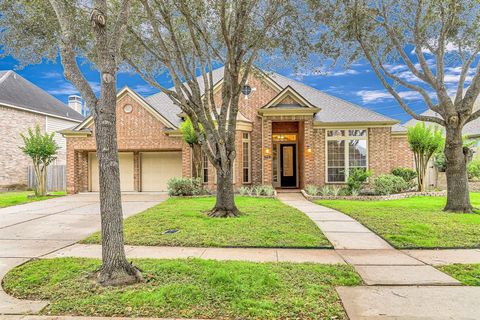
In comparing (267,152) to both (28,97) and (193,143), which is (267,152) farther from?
(28,97)

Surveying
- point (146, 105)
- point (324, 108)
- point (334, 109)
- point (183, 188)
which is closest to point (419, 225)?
point (183, 188)

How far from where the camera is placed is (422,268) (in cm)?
505

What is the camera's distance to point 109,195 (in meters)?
4.45

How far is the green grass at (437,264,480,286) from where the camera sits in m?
4.42

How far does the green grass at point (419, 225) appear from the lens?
6641mm

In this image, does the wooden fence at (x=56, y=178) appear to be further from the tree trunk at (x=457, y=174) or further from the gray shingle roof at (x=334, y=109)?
the tree trunk at (x=457, y=174)

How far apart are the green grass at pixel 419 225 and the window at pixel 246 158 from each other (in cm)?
619

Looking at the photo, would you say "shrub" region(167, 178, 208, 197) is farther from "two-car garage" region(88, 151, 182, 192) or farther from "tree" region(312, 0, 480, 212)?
"tree" region(312, 0, 480, 212)

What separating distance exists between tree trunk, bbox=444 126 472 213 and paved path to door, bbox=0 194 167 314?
10475 millimetres

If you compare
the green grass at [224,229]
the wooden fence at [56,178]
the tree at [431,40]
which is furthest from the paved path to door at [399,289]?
the wooden fence at [56,178]

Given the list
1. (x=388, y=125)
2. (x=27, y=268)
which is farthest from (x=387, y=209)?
(x=27, y=268)

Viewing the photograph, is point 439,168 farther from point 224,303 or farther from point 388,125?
point 224,303

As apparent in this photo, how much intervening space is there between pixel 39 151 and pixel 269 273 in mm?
16147

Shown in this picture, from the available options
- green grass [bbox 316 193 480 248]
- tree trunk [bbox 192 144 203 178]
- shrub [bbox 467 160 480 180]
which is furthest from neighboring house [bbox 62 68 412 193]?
green grass [bbox 316 193 480 248]
